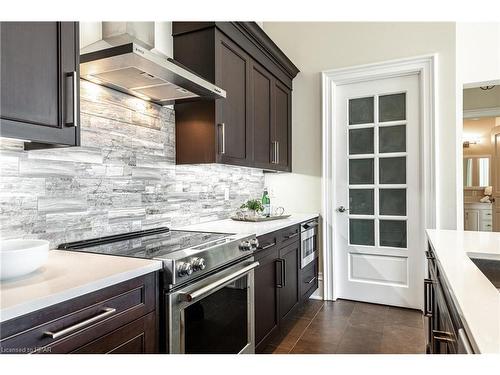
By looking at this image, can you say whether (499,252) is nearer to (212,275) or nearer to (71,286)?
(212,275)

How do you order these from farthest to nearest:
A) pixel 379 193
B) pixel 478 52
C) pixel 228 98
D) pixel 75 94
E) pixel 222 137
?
pixel 379 193 → pixel 478 52 → pixel 228 98 → pixel 222 137 → pixel 75 94

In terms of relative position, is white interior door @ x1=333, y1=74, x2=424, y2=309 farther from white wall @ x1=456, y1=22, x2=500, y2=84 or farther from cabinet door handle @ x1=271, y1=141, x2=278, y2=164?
cabinet door handle @ x1=271, y1=141, x2=278, y2=164

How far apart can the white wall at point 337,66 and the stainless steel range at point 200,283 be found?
1727 millimetres

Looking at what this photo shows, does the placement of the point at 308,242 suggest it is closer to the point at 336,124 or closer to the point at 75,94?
the point at 336,124

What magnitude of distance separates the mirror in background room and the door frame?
174cm

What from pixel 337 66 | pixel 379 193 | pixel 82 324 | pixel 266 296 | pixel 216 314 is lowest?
pixel 266 296

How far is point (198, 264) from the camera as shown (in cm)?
150

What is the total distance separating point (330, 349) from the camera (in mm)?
2389

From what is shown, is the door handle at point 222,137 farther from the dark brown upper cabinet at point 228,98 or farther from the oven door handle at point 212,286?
the oven door handle at point 212,286

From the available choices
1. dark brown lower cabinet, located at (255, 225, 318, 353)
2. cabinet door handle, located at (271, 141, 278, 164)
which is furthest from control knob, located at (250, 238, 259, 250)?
cabinet door handle, located at (271, 141, 278, 164)

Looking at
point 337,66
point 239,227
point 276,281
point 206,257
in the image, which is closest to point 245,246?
point 206,257

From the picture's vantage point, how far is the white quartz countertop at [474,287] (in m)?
0.67

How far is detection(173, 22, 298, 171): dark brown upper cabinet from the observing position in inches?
88.4

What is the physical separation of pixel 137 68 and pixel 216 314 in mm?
1272
